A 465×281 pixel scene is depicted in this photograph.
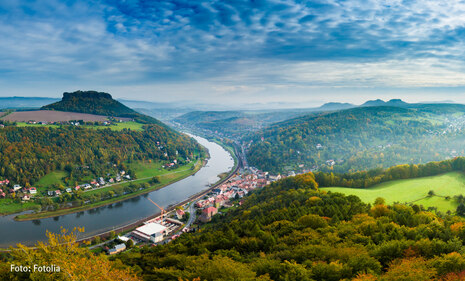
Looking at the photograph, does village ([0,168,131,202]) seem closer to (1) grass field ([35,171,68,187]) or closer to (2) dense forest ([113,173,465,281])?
(1) grass field ([35,171,68,187])

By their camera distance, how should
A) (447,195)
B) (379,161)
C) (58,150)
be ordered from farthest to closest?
(379,161), (58,150), (447,195)

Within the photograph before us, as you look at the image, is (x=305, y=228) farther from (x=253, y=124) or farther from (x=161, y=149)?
(x=253, y=124)

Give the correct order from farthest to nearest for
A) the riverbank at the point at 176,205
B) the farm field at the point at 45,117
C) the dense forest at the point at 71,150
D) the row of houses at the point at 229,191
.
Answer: the farm field at the point at 45,117 < the dense forest at the point at 71,150 < the row of houses at the point at 229,191 < the riverbank at the point at 176,205

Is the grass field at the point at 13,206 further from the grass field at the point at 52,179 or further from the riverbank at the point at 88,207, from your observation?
the grass field at the point at 52,179

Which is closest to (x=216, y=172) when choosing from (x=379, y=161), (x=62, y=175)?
(x=62, y=175)

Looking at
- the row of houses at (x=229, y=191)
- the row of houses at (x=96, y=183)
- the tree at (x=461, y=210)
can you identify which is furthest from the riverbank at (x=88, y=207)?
the tree at (x=461, y=210)

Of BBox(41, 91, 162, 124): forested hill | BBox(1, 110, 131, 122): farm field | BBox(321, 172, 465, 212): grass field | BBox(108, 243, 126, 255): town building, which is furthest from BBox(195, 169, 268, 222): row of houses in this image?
BBox(1, 110, 131, 122): farm field
